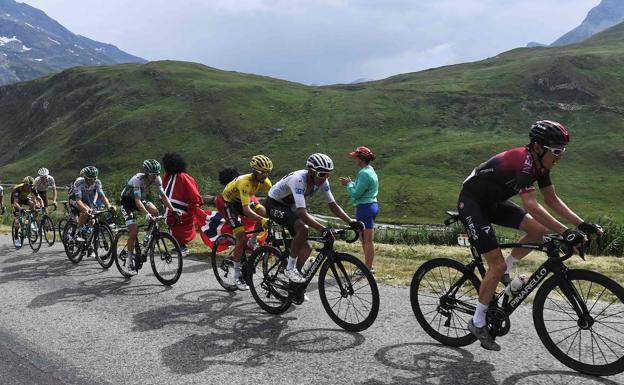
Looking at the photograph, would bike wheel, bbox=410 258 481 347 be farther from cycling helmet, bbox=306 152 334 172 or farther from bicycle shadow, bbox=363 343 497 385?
cycling helmet, bbox=306 152 334 172

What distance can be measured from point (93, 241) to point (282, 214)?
6.88 metres

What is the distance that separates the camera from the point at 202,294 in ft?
32.0

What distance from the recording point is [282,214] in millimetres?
8430

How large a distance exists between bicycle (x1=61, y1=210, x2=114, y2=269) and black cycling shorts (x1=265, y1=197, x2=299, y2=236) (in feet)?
17.5

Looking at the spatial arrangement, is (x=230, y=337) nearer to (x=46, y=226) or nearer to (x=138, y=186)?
(x=138, y=186)

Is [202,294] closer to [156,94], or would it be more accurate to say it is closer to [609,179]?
[609,179]

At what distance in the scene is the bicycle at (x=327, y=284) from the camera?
23.7ft

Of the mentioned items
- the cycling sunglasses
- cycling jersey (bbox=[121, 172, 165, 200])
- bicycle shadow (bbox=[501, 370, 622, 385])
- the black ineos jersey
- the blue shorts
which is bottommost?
bicycle shadow (bbox=[501, 370, 622, 385])

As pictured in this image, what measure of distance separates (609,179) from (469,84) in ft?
221

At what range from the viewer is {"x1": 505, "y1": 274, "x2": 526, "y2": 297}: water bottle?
5992 mm

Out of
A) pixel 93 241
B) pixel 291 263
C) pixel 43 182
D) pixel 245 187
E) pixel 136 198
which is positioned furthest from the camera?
pixel 43 182

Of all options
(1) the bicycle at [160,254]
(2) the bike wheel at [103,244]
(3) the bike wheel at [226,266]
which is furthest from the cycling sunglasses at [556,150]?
(2) the bike wheel at [103,244]

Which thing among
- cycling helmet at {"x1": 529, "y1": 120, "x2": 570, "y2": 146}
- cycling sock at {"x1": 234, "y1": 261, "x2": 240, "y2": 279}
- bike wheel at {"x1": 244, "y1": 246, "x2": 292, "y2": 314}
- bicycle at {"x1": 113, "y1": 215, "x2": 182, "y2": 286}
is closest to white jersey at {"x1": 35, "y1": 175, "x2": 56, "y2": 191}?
bicycle at {"x1": 113, "y1": 215, "x2": 182, "y2": 286}

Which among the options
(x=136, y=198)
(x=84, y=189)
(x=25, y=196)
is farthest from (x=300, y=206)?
(x=25, y=196)
